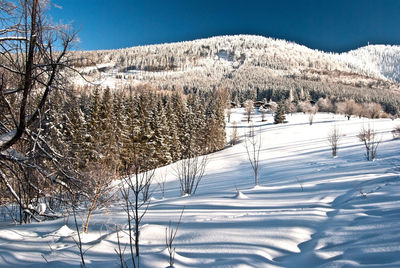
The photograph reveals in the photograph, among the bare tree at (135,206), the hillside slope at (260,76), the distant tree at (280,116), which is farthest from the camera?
the hillside slope at (260,76)

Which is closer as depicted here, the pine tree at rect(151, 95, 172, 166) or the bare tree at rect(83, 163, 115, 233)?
the bare tree at rect(83, 163, 115, 233)

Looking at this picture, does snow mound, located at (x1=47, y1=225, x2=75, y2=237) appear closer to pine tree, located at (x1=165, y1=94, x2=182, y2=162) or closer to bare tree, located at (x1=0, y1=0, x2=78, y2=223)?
bare tree, located at (x1=0, y1=0, x2=78, y2=223)

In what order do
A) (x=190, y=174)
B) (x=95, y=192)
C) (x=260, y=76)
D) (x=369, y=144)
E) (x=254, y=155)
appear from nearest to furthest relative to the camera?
(x=95, y=192), (x=254, y=155), (x=190, y=174), (x=369, y=144), (x=260, y=76)

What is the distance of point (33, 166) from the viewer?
2.71 m

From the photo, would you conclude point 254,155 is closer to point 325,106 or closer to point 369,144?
point 369,144

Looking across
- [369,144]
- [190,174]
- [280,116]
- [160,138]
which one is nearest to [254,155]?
[190,174]

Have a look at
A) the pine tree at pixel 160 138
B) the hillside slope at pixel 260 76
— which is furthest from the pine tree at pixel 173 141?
the hillside slope at pixel 260 76

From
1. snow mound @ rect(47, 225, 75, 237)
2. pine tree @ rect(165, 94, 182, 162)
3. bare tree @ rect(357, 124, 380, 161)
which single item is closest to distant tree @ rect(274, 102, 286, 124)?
pine tree @ rect(165, 94, 182, 162)

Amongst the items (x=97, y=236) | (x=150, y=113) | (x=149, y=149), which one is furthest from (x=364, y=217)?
(x=150, y=113)

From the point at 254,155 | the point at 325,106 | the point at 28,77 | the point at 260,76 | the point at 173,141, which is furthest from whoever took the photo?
the point at 260,76

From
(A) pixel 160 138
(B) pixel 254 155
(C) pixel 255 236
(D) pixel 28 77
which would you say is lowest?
(C) pixel 255 236

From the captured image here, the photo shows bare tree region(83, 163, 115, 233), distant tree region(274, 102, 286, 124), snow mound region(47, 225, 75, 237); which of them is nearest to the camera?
snow mound region(47, 225, 75, 237)

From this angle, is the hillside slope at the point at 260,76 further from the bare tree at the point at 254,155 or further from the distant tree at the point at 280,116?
the bare tree at the point at 254,155

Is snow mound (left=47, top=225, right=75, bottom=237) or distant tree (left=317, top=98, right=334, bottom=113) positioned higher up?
distant tree (left=317, top=98, right=334, bottom=113)
